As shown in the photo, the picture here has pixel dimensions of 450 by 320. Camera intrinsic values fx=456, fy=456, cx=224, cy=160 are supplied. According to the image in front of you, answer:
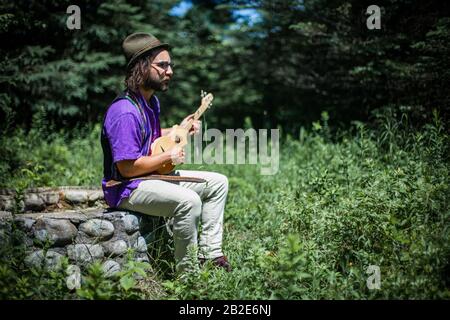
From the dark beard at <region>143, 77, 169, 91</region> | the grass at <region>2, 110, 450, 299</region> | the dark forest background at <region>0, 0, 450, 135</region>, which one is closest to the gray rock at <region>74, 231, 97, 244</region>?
the grass at <region>2, 110, 450, 299</region>

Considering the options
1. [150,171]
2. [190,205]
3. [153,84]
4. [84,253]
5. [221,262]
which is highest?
[153,84]

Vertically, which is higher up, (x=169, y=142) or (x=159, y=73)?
(x=159, y=73)

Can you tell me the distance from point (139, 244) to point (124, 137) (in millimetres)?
824

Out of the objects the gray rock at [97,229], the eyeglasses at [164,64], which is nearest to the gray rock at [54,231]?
the gray rock at [97,229]

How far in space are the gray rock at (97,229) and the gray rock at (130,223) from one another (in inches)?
4.5

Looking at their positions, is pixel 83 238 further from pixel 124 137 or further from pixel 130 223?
pixel 124 137

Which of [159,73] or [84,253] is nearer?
[84,253]

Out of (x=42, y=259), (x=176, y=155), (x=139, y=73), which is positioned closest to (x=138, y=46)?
(x=139, y=73)

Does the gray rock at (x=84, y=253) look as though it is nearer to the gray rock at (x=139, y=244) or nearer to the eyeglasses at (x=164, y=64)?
the gray rock at (x=139, y=244)

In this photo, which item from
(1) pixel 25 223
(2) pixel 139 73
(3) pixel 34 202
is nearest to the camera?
(1) pixel 25 223

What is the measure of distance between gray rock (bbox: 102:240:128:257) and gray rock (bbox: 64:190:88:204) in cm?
109

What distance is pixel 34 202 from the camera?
4273 mm
